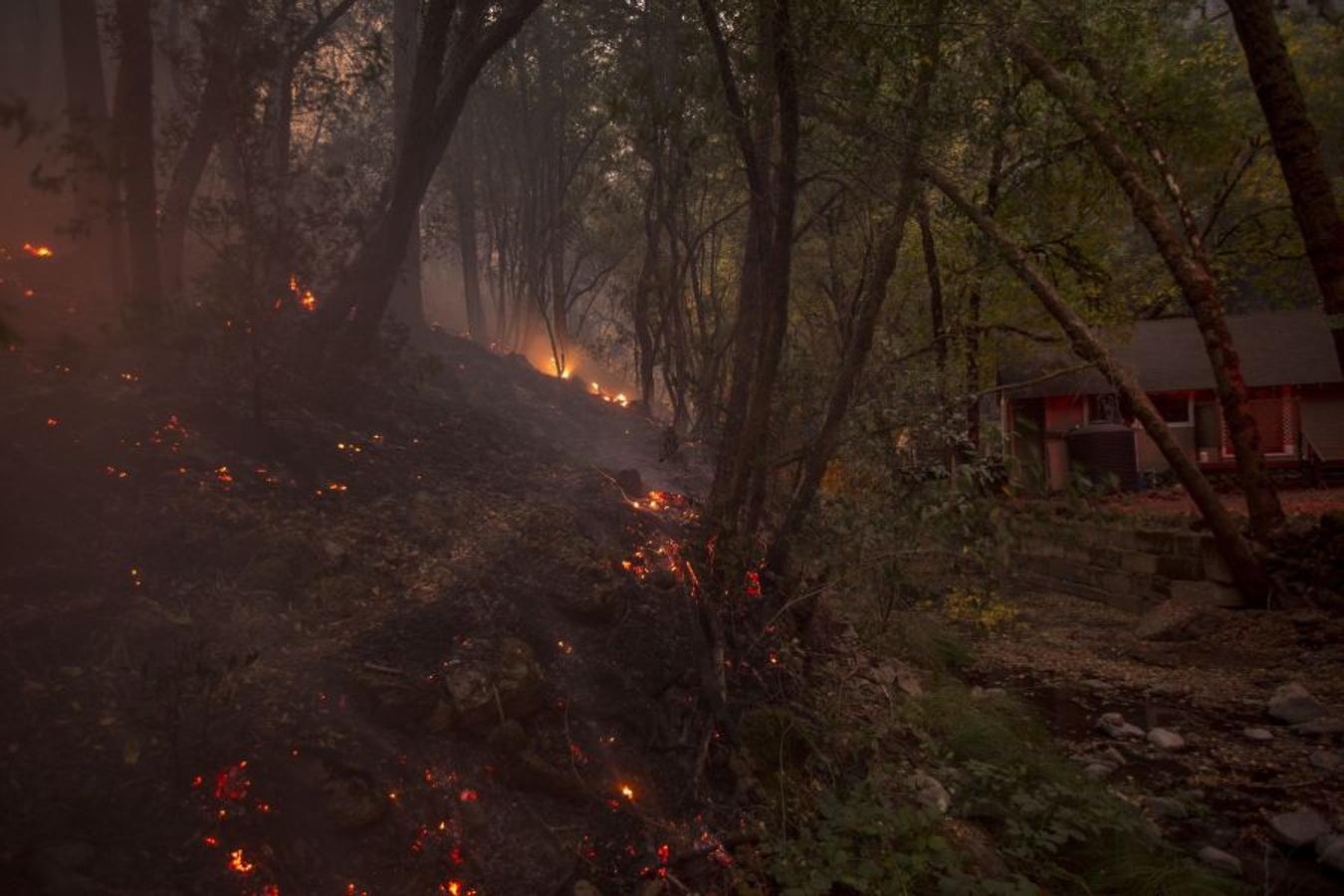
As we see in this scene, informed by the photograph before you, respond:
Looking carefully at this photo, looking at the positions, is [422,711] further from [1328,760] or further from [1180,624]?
[1180,624]

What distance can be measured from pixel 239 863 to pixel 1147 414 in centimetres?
1002

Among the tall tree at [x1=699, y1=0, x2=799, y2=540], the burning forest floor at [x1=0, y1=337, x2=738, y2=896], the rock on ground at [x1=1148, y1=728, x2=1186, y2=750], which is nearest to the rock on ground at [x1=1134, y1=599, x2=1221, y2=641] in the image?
the rock on ground at [x1=1148, y1=728, x2=1186, y2=750]

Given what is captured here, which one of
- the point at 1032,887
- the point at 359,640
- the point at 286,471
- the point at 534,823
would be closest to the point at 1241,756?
the point at 1032,887

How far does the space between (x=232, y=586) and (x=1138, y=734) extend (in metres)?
7.75

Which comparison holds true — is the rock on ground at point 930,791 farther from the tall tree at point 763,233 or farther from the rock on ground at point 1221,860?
the tall tree at point 763,233

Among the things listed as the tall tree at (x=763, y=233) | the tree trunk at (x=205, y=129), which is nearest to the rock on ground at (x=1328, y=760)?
the tall tree at (x=763, y=233)

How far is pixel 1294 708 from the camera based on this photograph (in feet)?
24.7

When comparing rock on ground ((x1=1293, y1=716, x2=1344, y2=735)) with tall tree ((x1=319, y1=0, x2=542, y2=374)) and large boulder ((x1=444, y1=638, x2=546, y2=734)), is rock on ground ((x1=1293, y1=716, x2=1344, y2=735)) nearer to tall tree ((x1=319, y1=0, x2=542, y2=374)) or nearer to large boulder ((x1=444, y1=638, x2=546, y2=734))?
large boulder ((x1=444, y1=638, x2=546, y2=734))

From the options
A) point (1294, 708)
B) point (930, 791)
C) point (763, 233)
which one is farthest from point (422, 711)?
point (1294, 708)

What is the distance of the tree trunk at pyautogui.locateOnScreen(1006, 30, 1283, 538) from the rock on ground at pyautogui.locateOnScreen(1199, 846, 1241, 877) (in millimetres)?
6496

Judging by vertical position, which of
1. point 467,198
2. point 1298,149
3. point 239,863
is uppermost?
point 467,198

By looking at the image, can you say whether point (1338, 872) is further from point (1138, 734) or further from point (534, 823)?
point (534, 823)

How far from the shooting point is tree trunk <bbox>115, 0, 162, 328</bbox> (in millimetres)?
7965

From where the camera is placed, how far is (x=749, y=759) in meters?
5.78
